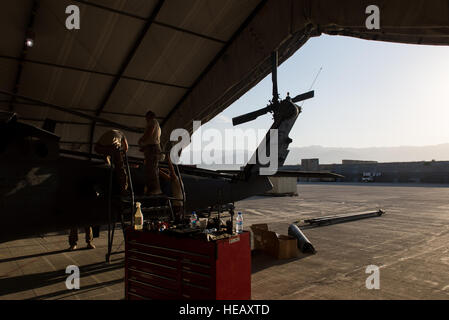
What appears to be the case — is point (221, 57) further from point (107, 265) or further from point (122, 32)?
point (107, 265)

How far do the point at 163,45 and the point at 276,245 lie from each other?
7895mm

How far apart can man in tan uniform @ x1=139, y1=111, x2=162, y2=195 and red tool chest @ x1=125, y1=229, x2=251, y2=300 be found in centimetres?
187

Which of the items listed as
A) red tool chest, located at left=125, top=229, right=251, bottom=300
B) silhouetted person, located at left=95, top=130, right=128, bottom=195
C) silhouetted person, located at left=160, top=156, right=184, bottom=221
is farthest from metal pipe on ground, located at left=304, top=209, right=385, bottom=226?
red tool chest, located at left=125, top=229, right=251, bottom=300

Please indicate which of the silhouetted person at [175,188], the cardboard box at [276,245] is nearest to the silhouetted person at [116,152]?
the silhouetted person at [175,188]

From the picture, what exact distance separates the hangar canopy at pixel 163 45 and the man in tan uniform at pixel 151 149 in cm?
63

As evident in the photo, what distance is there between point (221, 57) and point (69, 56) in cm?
556

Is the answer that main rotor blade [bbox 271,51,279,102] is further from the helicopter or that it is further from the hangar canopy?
the helicopter

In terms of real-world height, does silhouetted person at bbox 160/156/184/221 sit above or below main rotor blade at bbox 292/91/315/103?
below

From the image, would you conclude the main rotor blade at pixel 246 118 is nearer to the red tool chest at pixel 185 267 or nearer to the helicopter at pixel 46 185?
the helicopter at pixel 46 185

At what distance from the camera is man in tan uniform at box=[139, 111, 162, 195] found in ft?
19.9

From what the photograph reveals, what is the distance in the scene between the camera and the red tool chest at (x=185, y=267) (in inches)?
141

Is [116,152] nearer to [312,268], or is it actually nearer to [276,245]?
[276,245]

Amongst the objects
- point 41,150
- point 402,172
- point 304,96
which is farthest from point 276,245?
point 402,172

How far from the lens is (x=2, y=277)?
6.08 meters
